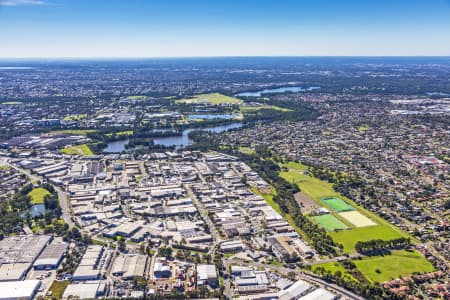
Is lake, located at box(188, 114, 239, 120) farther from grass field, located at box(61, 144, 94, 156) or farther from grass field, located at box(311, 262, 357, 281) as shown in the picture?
grass field, located at box(311, 262, 357, 281)

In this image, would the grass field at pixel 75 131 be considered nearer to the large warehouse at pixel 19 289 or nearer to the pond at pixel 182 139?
the pond at pixel 182 139

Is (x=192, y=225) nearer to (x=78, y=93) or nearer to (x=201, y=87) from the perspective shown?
(x=78, y=93)

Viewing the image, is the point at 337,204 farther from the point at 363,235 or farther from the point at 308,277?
the point at 308,277

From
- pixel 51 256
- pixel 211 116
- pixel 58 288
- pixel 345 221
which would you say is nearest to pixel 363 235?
pixel 345 221

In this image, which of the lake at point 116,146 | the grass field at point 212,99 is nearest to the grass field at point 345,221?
the lake at point 116,146

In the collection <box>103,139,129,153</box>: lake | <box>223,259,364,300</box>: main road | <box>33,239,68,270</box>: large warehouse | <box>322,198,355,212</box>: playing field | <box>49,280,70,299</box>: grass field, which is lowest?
<box>322,198,355,212</box>: playing field

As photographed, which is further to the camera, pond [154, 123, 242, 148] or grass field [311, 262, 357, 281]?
pond [154, 123, 242, 148]

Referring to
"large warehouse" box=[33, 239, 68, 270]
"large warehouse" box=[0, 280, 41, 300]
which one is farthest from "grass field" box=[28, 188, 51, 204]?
"large warehouse" box=[0, 280, 41, 300]
